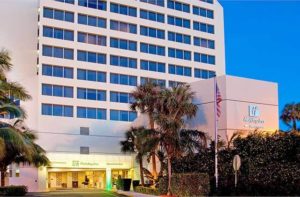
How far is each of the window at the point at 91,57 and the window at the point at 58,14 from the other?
4720 millimetres

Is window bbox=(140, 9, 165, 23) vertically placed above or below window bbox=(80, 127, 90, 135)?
above

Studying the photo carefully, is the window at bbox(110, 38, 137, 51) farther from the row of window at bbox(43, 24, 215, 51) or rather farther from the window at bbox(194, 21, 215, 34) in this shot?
the window at bbox(194, 21, 215, 34)

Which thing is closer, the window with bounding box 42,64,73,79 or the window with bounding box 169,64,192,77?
the window with bounding box 42,64,73,79

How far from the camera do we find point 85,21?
73.8 meters

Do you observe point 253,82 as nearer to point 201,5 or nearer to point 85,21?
point 85,21

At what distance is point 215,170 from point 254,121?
10593 mm

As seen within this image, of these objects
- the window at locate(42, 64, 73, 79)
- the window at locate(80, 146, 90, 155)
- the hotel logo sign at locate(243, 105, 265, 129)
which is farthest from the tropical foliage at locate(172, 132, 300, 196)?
the window at locate(42, 64, 73, 79)

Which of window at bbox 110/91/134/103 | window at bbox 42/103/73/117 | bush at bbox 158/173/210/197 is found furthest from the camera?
window at bbox 110/91/134/103

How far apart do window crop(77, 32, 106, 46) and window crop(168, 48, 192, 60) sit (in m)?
11.2

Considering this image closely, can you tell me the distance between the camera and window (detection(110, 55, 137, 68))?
74.8 m

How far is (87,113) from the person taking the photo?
2810 inches

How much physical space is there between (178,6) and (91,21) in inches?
615

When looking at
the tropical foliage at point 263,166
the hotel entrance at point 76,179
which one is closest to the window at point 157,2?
the hotel entrance at point 76,179

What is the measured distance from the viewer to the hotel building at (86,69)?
67688mm
